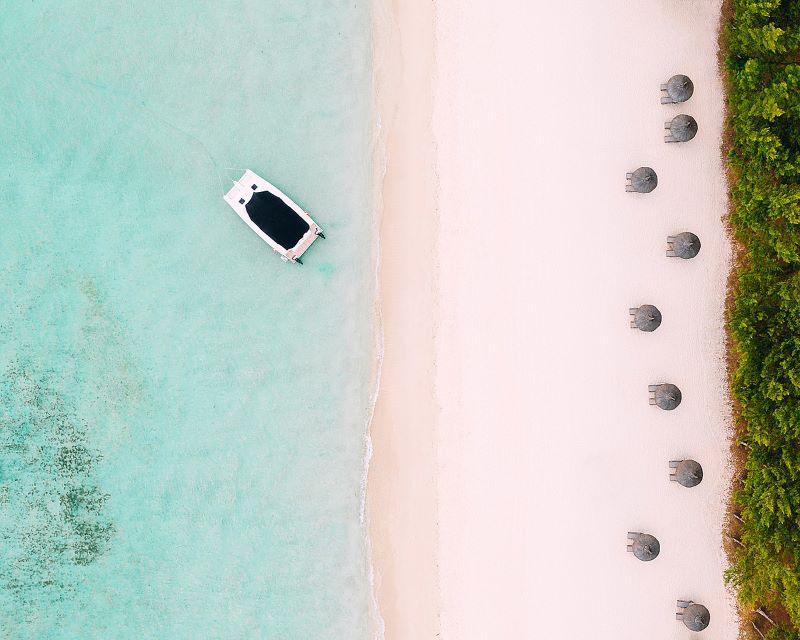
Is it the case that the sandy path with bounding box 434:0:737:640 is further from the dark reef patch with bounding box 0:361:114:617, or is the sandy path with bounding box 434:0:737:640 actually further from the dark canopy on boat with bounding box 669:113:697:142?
the dark reef patch with bounding box 0:361:114:617

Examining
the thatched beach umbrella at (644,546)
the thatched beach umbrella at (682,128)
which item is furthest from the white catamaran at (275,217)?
the thatched beach umbrella at (644,546)

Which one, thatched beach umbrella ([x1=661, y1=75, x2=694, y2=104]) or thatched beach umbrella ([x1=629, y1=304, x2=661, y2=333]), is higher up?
thatched beach umbrella ([x1=661, y1=75, x2=694, y2=104])

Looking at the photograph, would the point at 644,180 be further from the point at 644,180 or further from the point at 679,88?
the point at 679,88

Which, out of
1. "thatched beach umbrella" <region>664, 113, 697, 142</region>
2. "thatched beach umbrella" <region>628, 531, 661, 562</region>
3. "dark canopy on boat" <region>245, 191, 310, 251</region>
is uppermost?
"thatched beach umbrella" <region>664, 113, 697, 142</region>

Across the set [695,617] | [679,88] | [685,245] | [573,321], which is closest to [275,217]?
[573,321]

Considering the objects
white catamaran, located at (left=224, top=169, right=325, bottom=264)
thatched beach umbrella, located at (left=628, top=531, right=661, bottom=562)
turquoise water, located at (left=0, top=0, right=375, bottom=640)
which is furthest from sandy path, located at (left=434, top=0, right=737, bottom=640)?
white catamaran, located at (left=224, top=169, right=325, bottom=264)

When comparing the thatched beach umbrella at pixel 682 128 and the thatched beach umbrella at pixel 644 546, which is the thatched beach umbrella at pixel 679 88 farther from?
the thatched beach umbrella at pixel 644 546

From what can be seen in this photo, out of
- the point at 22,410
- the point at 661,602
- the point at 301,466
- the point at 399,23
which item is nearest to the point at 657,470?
the point at 661,602
